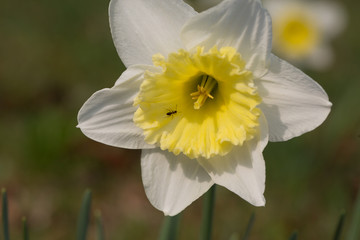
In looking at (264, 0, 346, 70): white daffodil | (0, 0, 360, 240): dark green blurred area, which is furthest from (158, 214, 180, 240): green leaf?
(264, 0, 346, 70): white daffodil

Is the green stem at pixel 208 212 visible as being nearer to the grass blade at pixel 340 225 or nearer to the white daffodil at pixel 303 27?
the grass blade at pixel 340 225

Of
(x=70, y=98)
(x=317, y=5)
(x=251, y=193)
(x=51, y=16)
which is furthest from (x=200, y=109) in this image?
(x=51, y=16)

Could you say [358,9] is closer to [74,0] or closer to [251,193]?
[74,0]

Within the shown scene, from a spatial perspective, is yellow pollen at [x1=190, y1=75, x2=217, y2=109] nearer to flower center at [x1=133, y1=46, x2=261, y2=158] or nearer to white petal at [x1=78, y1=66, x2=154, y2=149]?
flower center at [x1=133, y1=46, x2=261, y2=158]

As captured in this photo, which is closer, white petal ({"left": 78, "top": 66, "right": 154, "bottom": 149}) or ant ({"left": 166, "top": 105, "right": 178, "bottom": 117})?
white petal ({"left": 78, "top": 66, "right": 154, "bottom": 149})

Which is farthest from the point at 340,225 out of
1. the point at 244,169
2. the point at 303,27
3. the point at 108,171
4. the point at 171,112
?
the point at 303,27

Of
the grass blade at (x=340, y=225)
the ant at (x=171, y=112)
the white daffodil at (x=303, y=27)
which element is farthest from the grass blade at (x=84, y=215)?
the white daffodil at (x=303, y=27)

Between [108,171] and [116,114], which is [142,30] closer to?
[116,114]
